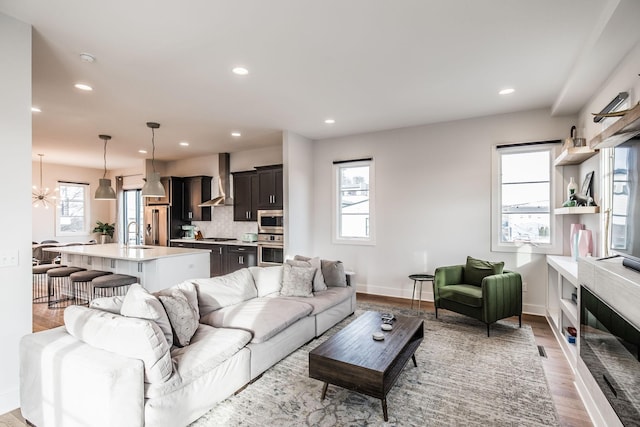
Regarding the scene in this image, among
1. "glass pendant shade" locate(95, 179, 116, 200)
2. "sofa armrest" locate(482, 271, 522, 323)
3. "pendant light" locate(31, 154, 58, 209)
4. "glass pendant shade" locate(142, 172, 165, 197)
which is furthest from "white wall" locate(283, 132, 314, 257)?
"pendant light" locate(31, 154, 58, 209)

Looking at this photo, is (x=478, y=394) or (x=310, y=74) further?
(x=310, y=74)

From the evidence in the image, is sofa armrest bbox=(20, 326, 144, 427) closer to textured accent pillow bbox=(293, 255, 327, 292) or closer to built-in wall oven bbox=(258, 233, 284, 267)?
textured accent pillow bbox=(293, 255, 327, 292)

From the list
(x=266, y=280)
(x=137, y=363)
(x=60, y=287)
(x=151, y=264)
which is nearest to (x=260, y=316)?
(x=266, y=280)

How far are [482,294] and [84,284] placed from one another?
6303mm

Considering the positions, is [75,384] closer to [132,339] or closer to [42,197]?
[132,339]

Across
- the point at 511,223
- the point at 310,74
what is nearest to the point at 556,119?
the point at 511,223

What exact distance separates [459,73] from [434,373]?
3026 millimetres

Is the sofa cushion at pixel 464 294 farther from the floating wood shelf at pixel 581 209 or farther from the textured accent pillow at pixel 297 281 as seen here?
the textured accent pillow at pixel 297 281

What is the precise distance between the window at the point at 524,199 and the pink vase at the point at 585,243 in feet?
3.09

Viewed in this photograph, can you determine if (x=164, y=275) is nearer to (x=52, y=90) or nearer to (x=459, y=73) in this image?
(x=52, y=90)

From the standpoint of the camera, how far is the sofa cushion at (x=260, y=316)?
2.78m

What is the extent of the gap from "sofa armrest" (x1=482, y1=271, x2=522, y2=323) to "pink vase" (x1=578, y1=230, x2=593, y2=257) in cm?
75

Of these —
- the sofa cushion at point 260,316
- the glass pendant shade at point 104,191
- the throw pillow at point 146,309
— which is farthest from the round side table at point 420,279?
the glass pendant shade at point 104,191

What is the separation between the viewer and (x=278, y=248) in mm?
6004
